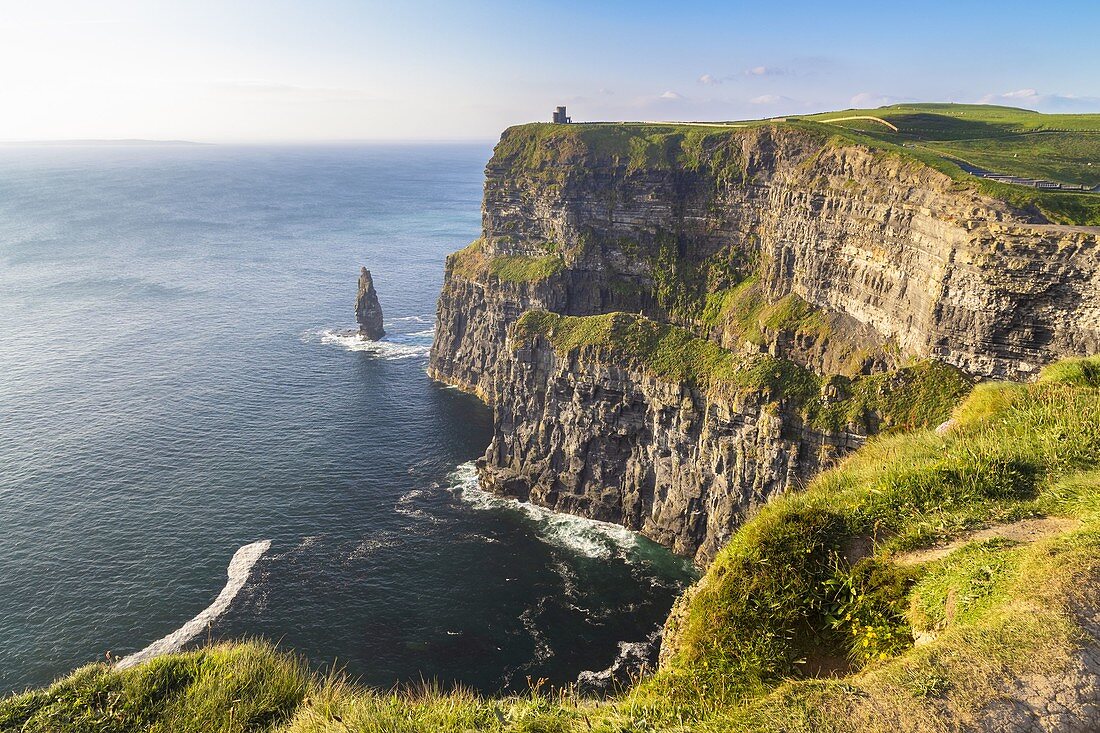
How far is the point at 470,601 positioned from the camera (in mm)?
57875

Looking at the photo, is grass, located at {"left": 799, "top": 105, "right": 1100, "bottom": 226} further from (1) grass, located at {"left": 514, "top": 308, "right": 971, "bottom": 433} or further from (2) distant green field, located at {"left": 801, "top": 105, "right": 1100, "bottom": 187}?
(1) grass, located at {"left": 514, "top": 308, "right": 971, "bottom": 433}

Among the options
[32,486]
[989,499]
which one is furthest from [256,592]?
[989,499]

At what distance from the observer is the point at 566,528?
70062mm

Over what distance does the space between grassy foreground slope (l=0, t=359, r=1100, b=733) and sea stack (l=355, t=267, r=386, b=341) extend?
108m

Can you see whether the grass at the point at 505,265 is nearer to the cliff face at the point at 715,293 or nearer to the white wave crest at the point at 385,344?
the cliff face at the point at 715,293

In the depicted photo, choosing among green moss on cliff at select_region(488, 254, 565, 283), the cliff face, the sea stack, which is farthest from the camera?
the sea stack

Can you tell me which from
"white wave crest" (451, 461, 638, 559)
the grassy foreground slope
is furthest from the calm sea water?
the grassy foreground slope

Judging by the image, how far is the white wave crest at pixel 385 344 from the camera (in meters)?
121

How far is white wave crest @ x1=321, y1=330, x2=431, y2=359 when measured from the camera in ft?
397

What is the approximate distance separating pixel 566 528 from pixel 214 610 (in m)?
34.3

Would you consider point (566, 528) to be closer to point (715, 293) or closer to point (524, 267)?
point (715, 293)

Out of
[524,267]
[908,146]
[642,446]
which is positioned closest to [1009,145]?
[908,146]

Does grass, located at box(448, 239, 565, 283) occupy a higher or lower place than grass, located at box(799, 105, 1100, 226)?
lower

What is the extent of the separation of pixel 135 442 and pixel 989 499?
94.1 metres
